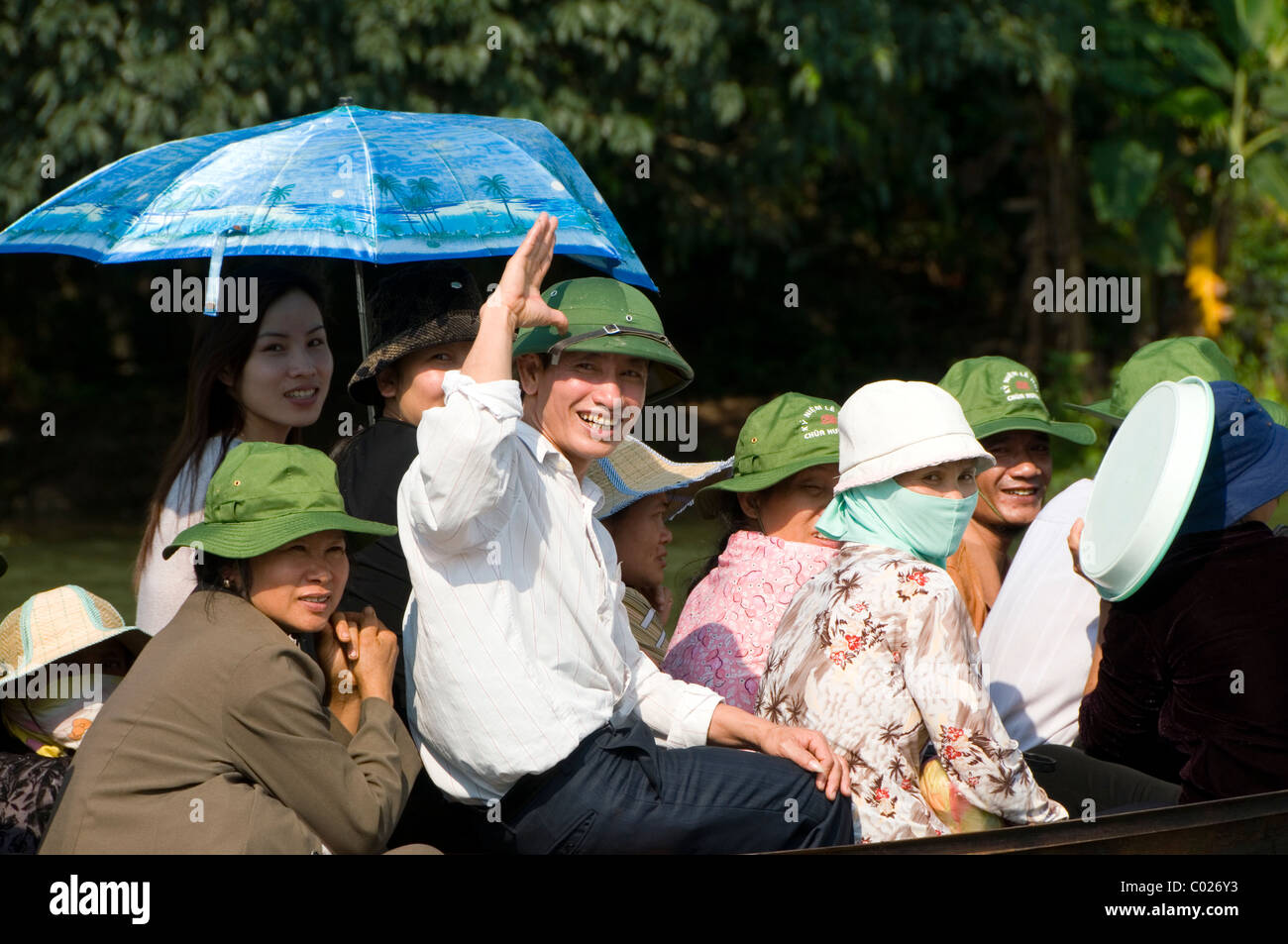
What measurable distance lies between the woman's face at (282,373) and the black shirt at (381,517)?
37cm

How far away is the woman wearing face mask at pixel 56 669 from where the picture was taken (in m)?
3.82

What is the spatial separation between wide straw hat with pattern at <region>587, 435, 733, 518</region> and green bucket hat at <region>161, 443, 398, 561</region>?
1135 mm

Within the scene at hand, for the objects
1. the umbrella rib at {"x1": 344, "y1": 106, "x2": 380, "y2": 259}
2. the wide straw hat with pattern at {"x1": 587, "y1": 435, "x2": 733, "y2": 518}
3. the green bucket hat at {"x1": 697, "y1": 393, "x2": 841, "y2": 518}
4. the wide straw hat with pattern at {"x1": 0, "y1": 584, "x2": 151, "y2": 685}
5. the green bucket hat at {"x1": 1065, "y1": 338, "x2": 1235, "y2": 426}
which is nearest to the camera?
the wide straw hat with pattern at {"x1": 0, "y1": 584, "x2": 151, "y2": 685}

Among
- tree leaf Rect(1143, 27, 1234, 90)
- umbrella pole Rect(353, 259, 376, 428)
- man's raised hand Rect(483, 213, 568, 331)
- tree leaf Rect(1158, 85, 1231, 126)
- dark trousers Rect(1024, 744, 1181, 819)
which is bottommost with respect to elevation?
dark trousers Rect(1024, 744, 1181, 819)

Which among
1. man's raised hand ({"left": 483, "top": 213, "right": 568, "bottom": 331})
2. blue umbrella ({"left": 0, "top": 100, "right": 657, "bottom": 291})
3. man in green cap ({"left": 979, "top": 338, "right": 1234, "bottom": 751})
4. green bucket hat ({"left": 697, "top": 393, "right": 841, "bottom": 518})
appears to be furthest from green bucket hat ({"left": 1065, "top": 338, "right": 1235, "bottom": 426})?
man's raised hand ({"left": 483, "top": 213, "right": 568, "bottom": 331})

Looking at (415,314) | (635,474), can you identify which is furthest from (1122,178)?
(415,314)

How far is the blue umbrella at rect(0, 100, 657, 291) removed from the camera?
13.0 feet

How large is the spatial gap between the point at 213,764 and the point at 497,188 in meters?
1.65

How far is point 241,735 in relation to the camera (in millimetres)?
3119

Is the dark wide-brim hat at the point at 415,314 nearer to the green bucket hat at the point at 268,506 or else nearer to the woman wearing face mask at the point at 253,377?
the woman wearing face mask at the point at 253,377

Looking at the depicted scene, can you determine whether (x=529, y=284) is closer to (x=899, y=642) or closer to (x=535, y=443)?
(x=535, y=443)

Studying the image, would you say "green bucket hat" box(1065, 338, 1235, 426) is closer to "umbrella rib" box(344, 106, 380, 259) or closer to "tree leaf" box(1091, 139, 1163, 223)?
"umbrella rib" box(344, 106, 380, 259)

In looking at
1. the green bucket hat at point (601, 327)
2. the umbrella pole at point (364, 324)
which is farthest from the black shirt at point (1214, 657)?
the umbrella pole at point (364, 324)
